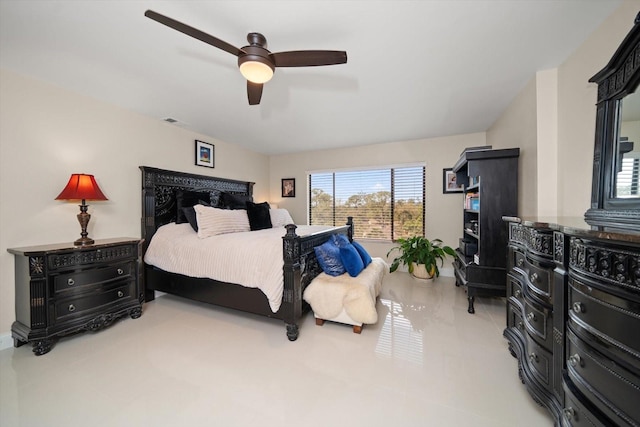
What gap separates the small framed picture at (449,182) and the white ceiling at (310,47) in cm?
112

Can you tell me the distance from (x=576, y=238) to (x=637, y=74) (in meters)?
1.03

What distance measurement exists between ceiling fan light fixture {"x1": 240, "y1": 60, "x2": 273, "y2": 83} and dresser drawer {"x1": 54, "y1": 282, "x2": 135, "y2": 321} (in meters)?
2.52

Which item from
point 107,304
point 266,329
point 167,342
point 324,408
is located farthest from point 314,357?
point 107,304

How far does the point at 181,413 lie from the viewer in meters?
1.42

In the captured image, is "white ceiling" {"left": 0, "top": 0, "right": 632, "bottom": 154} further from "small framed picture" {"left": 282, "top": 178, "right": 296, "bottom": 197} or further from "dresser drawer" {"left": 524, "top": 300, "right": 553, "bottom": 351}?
"small framed picture" {"left": 282, "top": 178, "right": 296, "bottom": 197}

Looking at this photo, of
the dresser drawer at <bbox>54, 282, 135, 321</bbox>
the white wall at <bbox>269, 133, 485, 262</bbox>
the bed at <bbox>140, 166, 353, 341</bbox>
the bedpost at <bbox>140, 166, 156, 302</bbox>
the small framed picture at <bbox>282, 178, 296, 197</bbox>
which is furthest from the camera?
the small framed picture at <bbox>282, 178, 296, 197</bbox>

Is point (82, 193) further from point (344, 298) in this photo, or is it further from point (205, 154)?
point (344, 298)

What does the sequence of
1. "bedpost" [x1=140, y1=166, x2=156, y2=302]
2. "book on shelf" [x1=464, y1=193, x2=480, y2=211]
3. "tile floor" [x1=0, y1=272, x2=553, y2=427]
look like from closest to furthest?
"tile floor" [x1=0, y1=272, x2=553, y2=427] → "book on shelf" [x1=464, y1=193, x2=480, y2=211] → "bedpost" [x1=140, y1=166, x2=156, y2=302]

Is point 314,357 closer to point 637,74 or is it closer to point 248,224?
point 248,224

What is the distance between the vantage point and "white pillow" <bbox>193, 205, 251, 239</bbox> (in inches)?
115

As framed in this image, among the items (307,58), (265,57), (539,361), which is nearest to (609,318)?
(539,361)

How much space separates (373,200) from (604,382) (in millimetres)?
4031

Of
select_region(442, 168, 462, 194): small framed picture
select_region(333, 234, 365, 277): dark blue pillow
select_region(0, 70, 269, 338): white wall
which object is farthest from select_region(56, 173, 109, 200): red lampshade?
select_region(442, 168, 462, 194): small framed picture

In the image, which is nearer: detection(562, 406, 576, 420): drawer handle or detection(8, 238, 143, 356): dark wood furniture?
detection(562, 406, 576, 420): drawer handle
